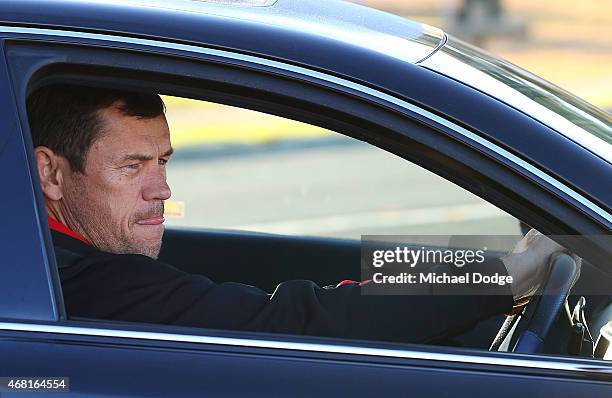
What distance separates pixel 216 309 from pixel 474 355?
0.54 meters

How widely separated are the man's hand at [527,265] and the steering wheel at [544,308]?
0.02 meters

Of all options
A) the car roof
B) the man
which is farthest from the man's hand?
the car roof

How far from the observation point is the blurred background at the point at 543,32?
13164 millimetres

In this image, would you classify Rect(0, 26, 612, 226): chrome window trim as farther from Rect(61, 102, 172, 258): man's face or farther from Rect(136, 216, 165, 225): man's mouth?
Rect(136, 216, 165, 225): man's mouth

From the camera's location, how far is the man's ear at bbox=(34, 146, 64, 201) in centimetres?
262

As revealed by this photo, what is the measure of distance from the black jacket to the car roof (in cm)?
48

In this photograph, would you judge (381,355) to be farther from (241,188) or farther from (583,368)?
(241,188)

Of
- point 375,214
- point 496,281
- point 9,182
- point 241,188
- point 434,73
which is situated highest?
point 241,188

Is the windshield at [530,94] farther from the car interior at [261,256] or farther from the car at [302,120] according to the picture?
the car interior at [261,256]

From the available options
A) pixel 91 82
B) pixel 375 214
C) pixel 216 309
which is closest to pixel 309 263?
pixel 216 309

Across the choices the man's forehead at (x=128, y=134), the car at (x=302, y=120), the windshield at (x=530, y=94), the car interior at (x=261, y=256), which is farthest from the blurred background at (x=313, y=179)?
the car at (x=302, y=120)

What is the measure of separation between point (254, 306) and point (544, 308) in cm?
57

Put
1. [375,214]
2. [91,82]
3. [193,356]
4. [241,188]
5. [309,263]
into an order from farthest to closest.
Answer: [241,188] < [375,214] < [309,263] < [91,82] < [193,356]

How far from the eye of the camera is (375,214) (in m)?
8.16
